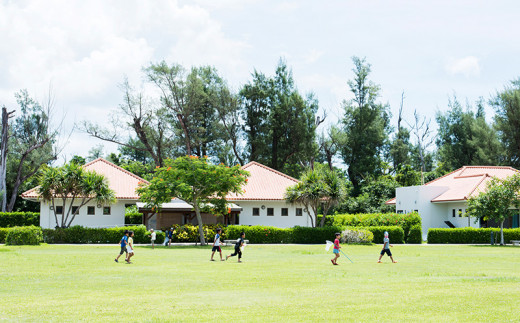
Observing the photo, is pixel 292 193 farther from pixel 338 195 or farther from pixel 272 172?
pixel 272 172

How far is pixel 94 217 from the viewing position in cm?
4500

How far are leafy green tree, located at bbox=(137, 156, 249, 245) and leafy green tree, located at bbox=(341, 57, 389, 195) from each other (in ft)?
107

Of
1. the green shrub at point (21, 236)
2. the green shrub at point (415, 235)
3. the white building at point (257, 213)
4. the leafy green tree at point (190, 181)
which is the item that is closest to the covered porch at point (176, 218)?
the white building at point (257, 213)

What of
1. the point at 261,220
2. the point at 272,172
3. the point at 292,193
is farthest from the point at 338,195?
the point at 272,172

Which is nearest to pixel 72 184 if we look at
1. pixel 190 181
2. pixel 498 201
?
pixel 190 181

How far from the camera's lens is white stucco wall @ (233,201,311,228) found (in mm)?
47219

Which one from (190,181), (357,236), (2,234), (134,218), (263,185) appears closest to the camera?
(190,181)

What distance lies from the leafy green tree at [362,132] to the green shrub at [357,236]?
28.4 metres

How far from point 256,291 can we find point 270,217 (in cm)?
3322

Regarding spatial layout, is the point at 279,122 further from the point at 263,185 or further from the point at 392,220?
the point at 392,220

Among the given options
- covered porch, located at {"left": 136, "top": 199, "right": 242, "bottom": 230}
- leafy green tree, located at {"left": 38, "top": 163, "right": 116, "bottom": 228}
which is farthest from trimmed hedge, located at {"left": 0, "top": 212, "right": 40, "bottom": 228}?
covered porch, located at {"left": 136, "top": 199, "right": 242, "bottom": 230}

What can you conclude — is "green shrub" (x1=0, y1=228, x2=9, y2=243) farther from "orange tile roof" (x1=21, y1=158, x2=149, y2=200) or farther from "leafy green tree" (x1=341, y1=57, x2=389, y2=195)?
"leafy green tree" (x1=341, y1=57, x2=389, y2=195)

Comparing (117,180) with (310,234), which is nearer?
(310,234)

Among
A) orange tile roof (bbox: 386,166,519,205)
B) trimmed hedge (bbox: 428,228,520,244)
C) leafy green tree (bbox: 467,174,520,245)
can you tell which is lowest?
trimmed hedge (bbox: 428,228,520,244)
